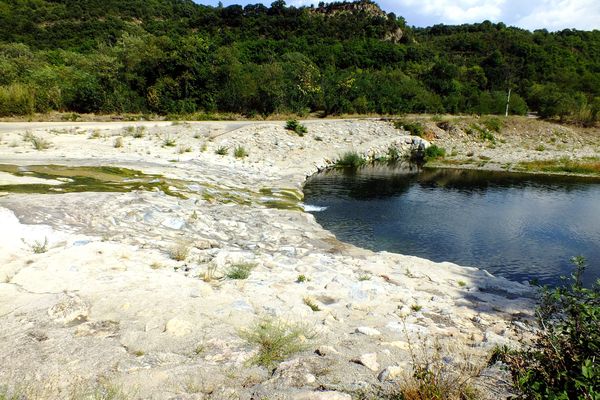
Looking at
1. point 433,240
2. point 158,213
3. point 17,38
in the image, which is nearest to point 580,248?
point 433,240

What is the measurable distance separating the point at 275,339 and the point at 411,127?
30116 millimetres

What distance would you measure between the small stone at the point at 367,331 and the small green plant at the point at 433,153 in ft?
85.7

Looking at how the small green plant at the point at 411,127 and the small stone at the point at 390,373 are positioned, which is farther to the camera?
the small green plant at the point at 411,127

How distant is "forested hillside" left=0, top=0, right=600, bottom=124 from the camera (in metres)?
30.9

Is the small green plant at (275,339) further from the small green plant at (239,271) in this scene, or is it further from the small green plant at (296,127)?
the small green plant at (296,127)

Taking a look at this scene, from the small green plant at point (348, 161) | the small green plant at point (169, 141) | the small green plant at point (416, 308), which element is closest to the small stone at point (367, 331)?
the small green plant at point (416, 308)

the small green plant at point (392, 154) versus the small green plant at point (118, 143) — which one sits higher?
the small green plant at point (118, 143)

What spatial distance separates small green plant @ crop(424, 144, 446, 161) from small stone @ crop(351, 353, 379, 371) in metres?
27.0

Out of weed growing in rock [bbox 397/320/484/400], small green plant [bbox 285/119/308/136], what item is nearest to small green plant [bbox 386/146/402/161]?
small green plant [bbox 285/119/308/136]

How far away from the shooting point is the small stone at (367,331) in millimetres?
5512

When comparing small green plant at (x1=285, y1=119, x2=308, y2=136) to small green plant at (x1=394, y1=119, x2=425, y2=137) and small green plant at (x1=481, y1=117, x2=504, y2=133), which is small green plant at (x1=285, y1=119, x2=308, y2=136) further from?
small green plant at (x1=481, y1=117, x2=504, y2=133)

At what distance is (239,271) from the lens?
7.35 meters

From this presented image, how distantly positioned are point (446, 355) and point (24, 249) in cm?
687

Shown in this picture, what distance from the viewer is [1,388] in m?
3.78
